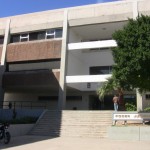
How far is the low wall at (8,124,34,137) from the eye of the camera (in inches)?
755

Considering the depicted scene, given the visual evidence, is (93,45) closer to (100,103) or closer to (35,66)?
(35,66)

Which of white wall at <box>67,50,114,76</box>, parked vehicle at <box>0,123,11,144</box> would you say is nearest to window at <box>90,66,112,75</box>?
white wall at <box>67,50,114,76</box>

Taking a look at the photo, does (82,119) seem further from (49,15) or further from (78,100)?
(49,15)

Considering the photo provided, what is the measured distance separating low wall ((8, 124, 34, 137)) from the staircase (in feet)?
1.25

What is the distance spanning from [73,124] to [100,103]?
11274mm

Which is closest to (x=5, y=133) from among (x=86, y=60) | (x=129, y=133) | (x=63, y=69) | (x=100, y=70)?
(x=129, y=133)

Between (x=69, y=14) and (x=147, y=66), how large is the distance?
14113mm

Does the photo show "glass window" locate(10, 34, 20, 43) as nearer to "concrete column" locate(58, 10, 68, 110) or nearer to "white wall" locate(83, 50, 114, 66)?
"concrete column" locate(58, 10, 68, 110)

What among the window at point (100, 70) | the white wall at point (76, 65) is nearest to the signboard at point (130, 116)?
the white wall at point (76, 65)

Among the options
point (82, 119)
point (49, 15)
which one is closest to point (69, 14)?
point (49, 15)

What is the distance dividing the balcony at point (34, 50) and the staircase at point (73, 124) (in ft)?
23.2

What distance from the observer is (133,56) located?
17375 millimetres

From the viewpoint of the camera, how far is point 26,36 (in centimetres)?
3161

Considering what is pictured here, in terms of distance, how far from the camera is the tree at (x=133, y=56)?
1716 centimetres
